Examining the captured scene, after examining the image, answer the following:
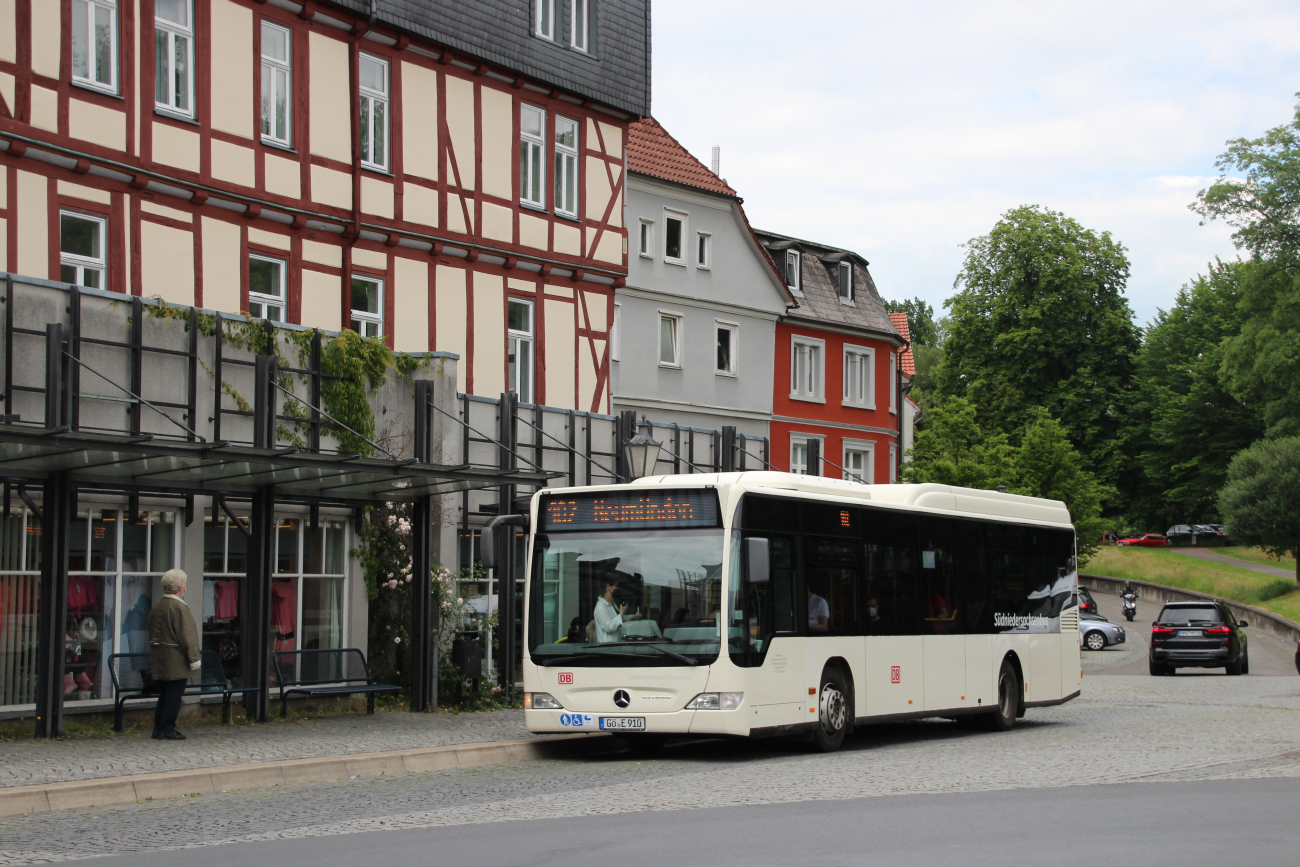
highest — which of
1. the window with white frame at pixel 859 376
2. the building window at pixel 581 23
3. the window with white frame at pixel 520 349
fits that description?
the building window at pixel 581 23

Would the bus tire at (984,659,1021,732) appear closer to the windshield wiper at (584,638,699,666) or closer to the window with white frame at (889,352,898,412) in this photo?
the windshield wiper at (584,638,699,666)

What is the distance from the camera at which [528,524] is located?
17234mm

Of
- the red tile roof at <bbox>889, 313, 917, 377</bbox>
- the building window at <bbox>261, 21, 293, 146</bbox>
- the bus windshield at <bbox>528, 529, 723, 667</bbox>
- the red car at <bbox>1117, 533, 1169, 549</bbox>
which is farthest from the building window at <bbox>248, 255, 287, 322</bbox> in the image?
the red car at <bbox>1117, 533, 1169, 549</bbox>

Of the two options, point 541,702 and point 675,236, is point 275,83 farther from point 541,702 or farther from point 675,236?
point 675,236

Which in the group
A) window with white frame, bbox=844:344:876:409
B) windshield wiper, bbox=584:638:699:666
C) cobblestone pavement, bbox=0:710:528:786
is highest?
window with white frame, bbox=844:344:876:409

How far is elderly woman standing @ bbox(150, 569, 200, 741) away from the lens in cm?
1619

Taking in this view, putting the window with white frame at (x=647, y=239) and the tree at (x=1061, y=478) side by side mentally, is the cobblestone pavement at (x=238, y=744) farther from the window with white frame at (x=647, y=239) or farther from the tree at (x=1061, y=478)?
the tree at (x=1061, y=478)

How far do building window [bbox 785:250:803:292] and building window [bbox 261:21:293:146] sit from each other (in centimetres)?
2665

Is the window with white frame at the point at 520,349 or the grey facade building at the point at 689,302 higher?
the grey facade building at the point at 689,302

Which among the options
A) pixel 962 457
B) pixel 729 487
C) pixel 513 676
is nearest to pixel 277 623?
pixel 513 676

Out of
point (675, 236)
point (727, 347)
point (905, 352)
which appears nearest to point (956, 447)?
point (727, 347)

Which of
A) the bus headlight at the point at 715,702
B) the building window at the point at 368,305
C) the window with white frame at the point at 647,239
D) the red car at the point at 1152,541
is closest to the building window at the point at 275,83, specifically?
the building window at the point at 368,305

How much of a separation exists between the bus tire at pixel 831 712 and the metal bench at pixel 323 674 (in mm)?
5764

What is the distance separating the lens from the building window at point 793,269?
49250 millimetres
